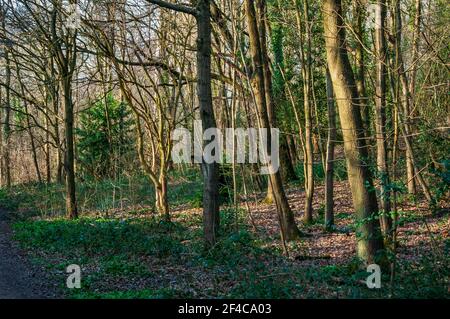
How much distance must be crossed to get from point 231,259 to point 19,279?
13.3ft

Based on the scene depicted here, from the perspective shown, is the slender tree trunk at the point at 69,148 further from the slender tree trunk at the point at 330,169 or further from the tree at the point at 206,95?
the slender tree trunk at the point at 330,169

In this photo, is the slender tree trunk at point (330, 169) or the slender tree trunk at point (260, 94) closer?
the slender tree trunk at point (260, 94)

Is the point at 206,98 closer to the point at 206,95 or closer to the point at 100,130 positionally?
the point at 206,95

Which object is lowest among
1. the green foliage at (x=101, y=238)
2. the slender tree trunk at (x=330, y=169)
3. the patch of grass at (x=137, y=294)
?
the patch of grass at (x=137, y=294)

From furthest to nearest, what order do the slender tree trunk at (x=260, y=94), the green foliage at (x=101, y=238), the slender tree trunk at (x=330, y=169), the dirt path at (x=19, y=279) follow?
the slender tree trunk at (x=330, y=169), the slender tree trunk at (x=260, y=94), the green foliage at (x=101, y=238), the dirt path at (x=19, y=279)

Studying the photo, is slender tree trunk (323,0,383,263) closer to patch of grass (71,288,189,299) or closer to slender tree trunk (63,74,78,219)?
patch of grass (71,288,189,299)

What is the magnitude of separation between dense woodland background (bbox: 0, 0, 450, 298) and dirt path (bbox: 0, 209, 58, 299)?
0.37m

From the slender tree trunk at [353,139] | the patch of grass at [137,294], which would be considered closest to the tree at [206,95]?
the slender tree trunk at [353,139]

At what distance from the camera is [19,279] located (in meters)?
10.1

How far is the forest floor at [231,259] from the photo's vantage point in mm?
7887

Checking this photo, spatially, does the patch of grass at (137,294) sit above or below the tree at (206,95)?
below

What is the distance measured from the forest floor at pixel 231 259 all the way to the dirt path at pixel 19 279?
0.89 feet
